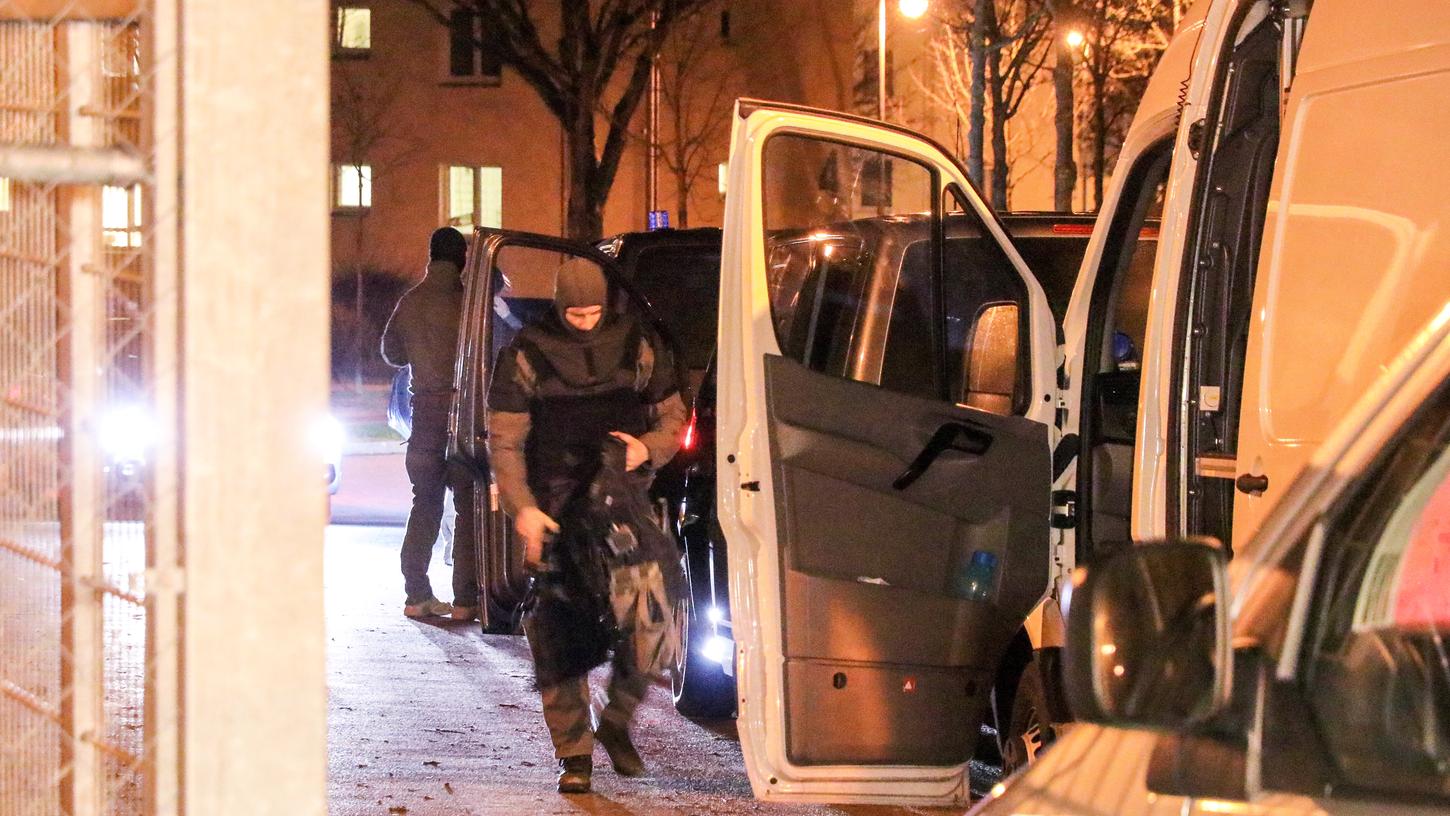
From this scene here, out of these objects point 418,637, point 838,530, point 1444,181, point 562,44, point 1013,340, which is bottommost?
point 418,637

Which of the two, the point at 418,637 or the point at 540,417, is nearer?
the point at 540,417

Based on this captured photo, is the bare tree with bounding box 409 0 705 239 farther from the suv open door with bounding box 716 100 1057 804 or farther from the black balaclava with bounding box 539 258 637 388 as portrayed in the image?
the suv open door with bounding box 716 100 1057 804

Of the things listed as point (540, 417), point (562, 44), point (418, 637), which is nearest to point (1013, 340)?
point (540, 417)

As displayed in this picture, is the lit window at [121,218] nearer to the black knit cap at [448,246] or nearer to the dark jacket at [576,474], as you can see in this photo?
the dark jacket at [576,474]

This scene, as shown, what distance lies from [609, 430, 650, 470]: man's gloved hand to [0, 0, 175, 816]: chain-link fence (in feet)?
10.7

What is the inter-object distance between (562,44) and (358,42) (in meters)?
6.15

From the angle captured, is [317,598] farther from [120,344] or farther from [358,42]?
[358,42]

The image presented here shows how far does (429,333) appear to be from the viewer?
876 cm

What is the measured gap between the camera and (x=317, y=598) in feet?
8.28

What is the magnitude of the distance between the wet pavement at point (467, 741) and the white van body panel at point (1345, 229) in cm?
245

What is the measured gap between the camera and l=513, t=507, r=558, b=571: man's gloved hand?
6.00 meters

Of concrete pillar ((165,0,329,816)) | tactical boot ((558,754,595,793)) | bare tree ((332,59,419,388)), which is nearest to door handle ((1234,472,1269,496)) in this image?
concrete pillar ((165,0,329,816))

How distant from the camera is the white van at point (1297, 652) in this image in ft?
7.27

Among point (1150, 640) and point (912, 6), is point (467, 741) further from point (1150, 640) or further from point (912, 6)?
point (912, 6)
